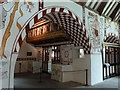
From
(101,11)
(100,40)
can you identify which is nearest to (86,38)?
(100,40)

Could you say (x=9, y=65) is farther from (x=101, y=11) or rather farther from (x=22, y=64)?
(x=22, y=64)

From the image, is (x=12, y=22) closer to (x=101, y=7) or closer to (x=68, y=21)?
(x=68, y=21)

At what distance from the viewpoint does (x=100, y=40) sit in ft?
21.3

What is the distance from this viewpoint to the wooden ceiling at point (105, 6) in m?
5.85

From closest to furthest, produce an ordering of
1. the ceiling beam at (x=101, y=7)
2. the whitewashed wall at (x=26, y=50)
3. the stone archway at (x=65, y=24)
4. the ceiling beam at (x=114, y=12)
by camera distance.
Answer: the stone archway at (x=65, y=24) < the ceiling beam at (x=101, y=7) < the ceiling beam at (x=114, y=12) < the whitewashed wall at (x=26, y=50)

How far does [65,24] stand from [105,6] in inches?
90.8

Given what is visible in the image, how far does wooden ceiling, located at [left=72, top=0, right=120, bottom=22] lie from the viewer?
5.85 meters

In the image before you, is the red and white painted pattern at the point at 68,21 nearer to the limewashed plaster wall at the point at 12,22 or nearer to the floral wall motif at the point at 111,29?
the limewashed plaster wall at the point at 12,22

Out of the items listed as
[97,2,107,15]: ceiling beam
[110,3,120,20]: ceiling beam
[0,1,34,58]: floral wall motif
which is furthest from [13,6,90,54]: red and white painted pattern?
[110,3,120,20]: ceiling beam

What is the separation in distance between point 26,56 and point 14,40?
725 cm

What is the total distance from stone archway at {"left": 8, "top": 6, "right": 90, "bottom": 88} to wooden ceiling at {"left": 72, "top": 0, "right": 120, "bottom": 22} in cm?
81

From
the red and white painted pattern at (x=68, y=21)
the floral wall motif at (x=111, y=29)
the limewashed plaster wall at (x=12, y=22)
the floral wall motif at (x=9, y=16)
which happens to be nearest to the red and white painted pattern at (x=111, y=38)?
the floral wall motif at (x=111, y=29)

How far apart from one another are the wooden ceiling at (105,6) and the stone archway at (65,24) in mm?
814

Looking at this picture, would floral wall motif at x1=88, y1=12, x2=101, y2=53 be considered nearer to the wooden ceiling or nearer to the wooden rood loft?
the wooden ceiling
